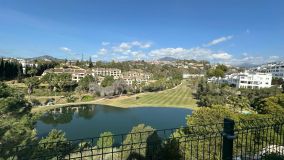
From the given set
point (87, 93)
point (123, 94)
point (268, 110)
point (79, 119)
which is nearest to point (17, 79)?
point (87, 93)

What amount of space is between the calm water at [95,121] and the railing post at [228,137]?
2052cm

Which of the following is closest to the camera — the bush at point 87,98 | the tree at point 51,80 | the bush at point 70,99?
the bush at point 70,99

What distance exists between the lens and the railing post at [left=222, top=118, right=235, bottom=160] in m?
3.02

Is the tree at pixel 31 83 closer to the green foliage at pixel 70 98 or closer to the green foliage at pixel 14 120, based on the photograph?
the green foliage at pixel 70 98

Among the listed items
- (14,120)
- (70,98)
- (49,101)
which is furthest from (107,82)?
(14,120)

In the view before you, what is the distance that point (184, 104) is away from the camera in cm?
4391

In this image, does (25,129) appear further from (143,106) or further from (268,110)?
(143,106)

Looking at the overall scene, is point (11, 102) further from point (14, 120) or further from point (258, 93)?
point (258, 93)

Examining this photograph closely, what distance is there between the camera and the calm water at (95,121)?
1001 inches

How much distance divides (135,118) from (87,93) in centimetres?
2490

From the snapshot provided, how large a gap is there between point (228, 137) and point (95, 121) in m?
28.7

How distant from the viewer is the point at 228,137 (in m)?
3.03

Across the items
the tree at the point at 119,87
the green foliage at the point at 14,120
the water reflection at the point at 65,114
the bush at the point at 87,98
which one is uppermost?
the green foliage at the point at 14,120

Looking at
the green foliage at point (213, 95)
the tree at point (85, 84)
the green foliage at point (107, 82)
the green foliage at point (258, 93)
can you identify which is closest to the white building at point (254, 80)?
the green foliage at point (213, 95)
